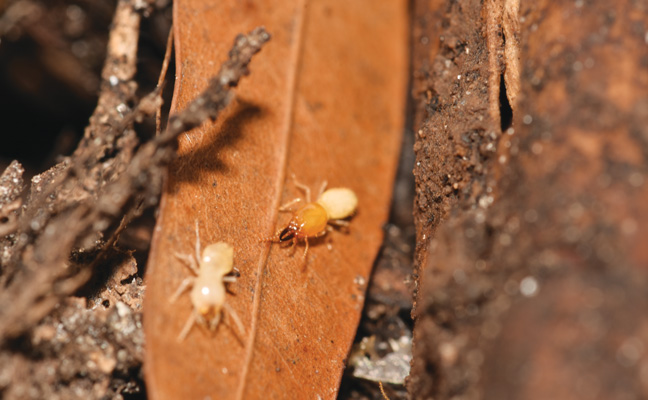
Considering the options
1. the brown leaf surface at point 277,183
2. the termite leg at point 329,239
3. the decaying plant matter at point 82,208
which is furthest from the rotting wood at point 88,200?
the termite leg at point 329,239

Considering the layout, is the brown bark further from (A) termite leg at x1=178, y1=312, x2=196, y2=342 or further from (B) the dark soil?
(B) the dark soil

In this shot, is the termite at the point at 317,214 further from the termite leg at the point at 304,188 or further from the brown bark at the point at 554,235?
the brown bark at the point at 554,235

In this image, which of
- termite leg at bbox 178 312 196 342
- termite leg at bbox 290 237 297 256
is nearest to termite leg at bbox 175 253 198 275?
termite leg at bbox 178 312 196 342

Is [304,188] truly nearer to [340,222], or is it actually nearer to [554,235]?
[340,222]

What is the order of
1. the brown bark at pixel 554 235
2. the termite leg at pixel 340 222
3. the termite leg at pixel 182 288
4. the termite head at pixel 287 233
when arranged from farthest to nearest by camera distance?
the termite leg at pixel 340 222
the termite head at pixel 287 233
the termite leg at pixel 182 288
the brown bark at pixel 554 235

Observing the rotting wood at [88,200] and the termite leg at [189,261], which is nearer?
the rotting wood at [88,200]

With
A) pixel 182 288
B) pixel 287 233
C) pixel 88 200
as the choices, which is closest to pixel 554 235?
pixel 287 233
